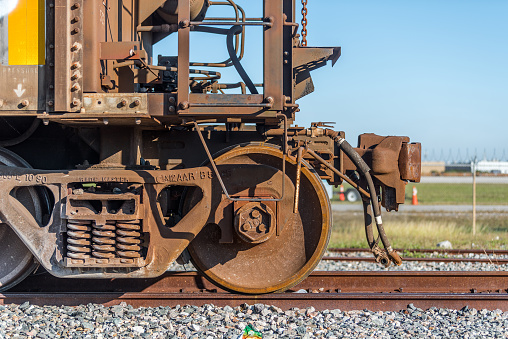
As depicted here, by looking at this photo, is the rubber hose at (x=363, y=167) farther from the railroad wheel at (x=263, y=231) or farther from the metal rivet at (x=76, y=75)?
the metal rivet at (x=76, y=75)

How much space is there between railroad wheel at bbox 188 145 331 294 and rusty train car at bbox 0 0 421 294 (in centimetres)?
1

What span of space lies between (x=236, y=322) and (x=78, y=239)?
1.65 meters

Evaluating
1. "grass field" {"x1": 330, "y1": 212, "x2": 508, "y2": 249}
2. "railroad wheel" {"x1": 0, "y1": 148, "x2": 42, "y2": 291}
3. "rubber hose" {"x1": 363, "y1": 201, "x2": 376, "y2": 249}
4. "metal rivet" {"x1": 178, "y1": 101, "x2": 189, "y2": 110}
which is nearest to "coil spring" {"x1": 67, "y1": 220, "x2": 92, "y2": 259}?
"railroad wheel" {"x1": 0, "y1": 148, "x2": 42, "y2": 291}

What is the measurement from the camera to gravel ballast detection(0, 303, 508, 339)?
4.28m

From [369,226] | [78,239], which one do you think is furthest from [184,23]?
[369,226]

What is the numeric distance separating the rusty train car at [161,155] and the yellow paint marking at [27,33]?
0.01 m

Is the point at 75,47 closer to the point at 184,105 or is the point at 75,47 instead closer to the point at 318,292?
the point at 184,105

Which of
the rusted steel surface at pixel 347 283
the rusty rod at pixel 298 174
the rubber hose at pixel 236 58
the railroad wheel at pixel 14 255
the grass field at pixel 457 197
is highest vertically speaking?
the rubber hose at pixel 236 58

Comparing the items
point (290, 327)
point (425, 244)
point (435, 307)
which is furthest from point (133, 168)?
point (425, 244)

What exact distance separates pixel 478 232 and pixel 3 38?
10.5 meters

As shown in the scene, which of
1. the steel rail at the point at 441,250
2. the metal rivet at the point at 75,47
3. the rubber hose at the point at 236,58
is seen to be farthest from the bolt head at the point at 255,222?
the steel rail at the point at 441,250

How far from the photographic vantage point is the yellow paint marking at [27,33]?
4391 mm

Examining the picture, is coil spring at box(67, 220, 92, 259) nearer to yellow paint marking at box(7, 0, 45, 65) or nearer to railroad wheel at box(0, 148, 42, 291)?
railroad wheel at box(0, 148, 42, 291)

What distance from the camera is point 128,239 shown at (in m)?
4.59
